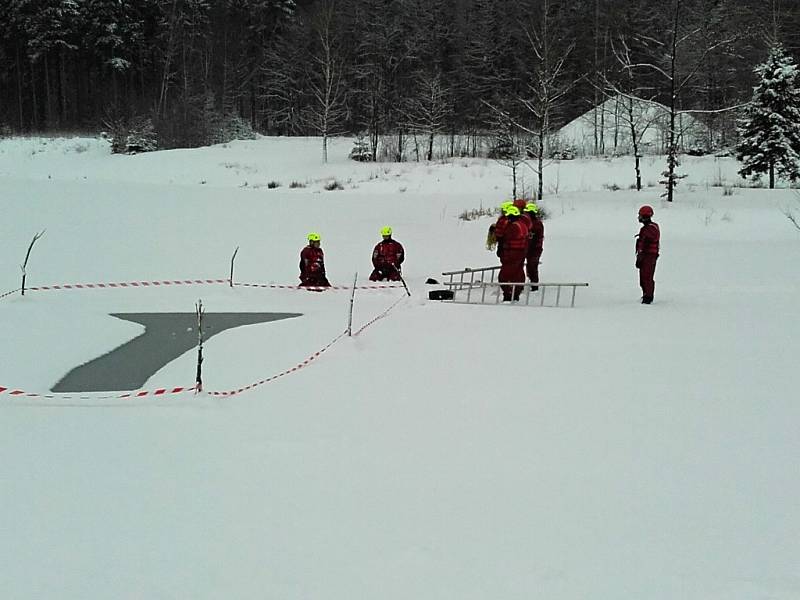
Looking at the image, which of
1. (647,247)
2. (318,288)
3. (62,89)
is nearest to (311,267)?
(318,288)

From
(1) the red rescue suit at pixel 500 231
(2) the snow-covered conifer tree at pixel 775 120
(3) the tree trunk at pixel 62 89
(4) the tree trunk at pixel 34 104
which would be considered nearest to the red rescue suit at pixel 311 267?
(1) the red rescue suit at pixel 500 231

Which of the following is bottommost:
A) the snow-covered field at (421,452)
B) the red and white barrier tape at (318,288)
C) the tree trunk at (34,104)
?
the snow-covered field at (421,452)

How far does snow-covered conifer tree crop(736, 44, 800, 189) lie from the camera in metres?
22.6

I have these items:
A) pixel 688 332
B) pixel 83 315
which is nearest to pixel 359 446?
pixel 688 332

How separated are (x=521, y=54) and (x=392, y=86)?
7.06m

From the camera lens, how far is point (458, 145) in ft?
121

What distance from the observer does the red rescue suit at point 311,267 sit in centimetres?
1265

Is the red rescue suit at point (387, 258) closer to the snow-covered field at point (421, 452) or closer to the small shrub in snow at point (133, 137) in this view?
the snow-covered field at point (421, 452)

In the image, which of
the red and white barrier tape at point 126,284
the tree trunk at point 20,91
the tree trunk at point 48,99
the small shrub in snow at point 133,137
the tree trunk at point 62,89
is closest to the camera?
the red and white barrier tape at point 126,284

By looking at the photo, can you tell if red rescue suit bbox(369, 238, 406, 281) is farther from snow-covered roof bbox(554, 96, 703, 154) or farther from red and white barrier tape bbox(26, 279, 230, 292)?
snow-covered roof bbox(554, 96, 703, 154)

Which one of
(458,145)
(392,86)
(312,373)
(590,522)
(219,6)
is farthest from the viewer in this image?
(219,6)

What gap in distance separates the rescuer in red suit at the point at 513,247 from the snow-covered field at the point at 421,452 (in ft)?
2.86

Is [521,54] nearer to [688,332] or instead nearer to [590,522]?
[688,332]

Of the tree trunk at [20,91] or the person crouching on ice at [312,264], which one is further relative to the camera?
the tree trunk at [20,91]
